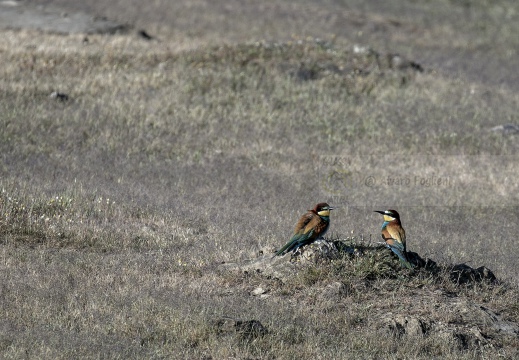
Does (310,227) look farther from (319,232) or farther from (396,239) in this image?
(396,239)

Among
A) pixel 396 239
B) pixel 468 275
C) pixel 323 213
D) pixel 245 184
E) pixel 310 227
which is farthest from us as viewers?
pixel 245 184

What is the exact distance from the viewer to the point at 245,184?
15.7 meters

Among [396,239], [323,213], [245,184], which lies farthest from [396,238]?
[245,184]

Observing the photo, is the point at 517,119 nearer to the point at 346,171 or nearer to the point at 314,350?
the point at 346,171

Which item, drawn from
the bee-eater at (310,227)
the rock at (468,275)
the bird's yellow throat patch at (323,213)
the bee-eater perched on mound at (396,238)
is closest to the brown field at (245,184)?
the rock at (468,275)

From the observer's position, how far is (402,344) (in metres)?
8.40

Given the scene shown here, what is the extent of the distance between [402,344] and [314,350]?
109 cm

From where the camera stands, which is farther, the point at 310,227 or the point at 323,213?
the point at 323,213

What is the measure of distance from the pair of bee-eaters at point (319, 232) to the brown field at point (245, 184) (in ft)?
1.17

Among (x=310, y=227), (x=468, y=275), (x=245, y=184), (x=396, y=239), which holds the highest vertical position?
(x=310, y=227)

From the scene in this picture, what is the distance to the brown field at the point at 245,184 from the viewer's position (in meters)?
8.47

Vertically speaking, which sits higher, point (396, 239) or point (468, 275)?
point (396, 239)

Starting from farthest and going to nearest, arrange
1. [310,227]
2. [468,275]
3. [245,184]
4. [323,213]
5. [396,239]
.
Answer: [245,184]
[468,275]
[396,239]
[323,213]
[310,227]

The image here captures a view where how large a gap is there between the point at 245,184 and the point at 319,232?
21.5 ft
